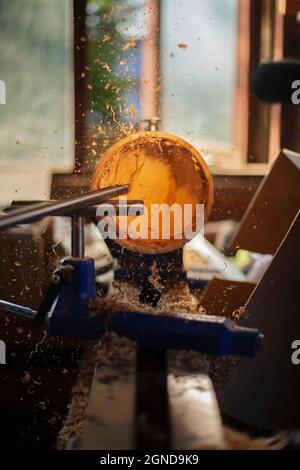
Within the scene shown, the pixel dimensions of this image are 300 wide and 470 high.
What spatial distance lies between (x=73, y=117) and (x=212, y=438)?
4656 millimetres

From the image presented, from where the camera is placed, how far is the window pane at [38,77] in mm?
5148

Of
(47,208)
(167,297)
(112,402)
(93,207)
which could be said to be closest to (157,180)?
(167,297)

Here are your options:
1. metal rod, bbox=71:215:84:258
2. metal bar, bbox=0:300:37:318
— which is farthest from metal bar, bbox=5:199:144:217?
metal bar, bbox=0:300:37:318

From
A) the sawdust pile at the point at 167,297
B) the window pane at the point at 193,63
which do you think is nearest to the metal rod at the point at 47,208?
the sawdust pile at the point at 167,297

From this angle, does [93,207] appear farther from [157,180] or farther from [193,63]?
[193,63]

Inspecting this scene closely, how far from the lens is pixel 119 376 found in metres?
1.23

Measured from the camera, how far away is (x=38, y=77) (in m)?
5.30

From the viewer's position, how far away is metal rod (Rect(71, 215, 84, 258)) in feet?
4.73

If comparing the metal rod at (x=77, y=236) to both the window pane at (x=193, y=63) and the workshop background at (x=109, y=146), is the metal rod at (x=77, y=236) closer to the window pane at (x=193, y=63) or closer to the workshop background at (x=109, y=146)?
the workshop background at (x=109, y=146)

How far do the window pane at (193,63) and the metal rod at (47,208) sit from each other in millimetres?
3504

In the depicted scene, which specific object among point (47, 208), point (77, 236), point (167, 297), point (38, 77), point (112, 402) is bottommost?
point (167, 297)

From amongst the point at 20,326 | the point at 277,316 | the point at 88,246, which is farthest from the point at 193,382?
the point at 88,246

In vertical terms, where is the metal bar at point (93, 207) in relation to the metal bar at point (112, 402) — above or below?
above

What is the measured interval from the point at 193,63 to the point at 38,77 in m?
1.64
